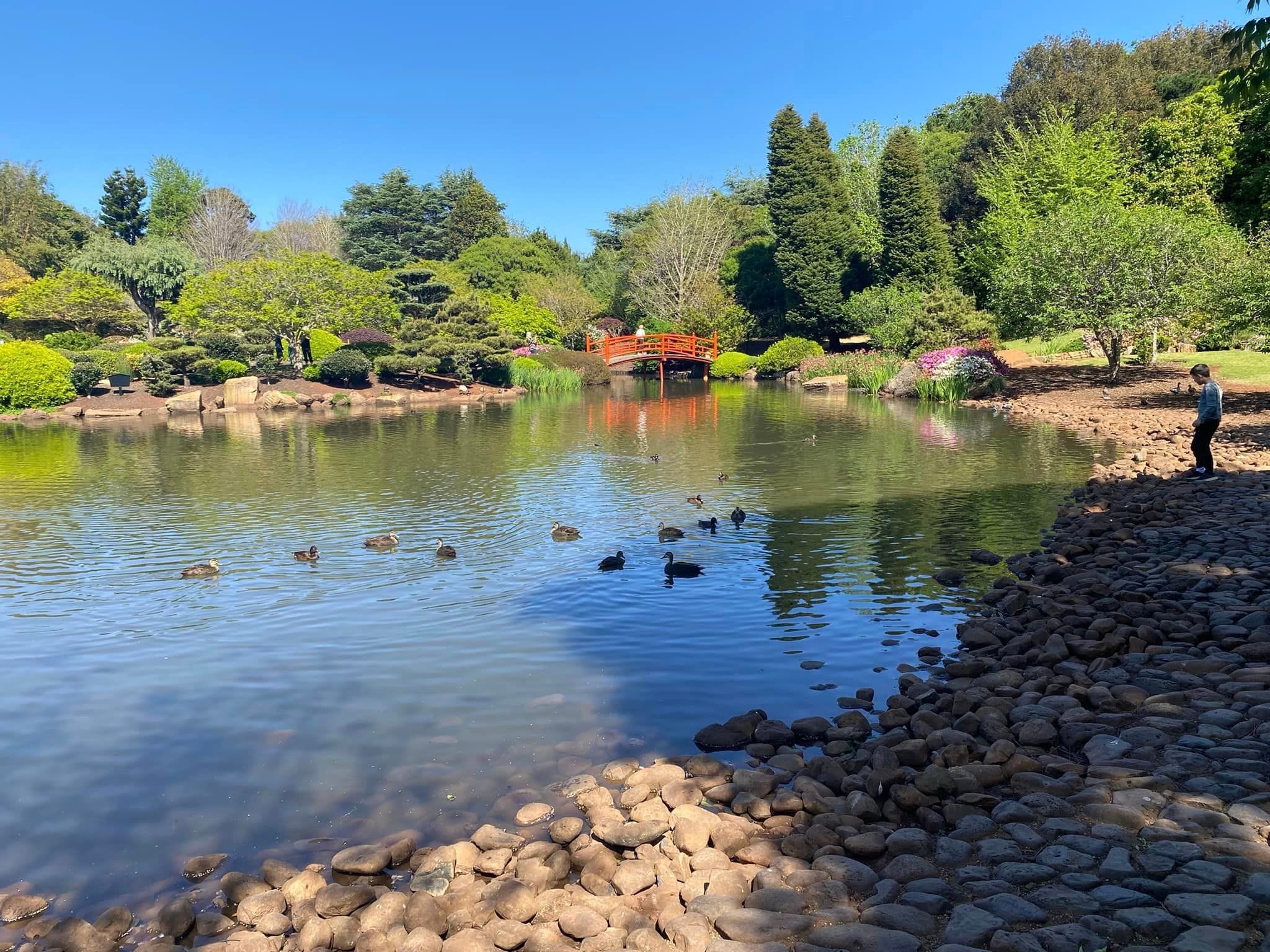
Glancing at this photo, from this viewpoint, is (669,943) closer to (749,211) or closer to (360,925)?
(360,925)

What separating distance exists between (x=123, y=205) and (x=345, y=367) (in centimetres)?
3986

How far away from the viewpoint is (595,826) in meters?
4.99

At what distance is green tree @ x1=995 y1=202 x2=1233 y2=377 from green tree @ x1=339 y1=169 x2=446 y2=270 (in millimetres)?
46342

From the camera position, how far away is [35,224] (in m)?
57.2

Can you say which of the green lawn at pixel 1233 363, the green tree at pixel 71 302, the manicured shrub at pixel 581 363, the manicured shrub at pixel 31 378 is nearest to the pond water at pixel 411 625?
the green lawn at pixel 1233 363

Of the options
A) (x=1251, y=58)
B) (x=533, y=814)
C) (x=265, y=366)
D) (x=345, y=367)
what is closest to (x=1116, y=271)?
(x=1251, y=58)

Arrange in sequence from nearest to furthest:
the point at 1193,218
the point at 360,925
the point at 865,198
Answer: the point at 360,925, the point at 1193,218, the point at 865,198

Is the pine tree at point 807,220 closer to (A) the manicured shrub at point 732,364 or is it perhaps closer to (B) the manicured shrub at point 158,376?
(A) the manicured shrub at point 732,364

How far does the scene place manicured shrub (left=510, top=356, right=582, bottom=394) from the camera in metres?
42.7

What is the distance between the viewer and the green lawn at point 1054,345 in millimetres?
34062

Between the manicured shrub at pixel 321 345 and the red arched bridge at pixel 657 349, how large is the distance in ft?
44.9

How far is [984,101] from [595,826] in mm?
57624

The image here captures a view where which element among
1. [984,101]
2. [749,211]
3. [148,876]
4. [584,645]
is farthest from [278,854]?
[749,211]

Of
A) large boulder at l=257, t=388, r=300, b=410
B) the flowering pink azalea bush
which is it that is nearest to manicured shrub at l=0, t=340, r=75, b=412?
large boulder at l=257, t=388, r=300, b=410
